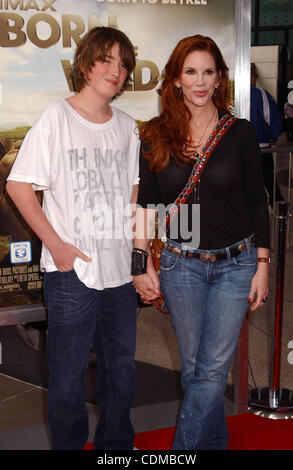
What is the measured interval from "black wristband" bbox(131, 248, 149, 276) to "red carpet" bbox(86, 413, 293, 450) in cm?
89

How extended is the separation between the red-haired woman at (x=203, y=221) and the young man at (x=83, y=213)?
0.09 meters

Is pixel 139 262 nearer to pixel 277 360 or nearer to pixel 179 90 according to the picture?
pixel 179 90

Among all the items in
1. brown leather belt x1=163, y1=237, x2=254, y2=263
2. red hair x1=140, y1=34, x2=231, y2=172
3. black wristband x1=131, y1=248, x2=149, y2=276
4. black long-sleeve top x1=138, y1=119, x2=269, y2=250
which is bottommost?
black wristband x1=131, y1=248, x2=149, y2=276

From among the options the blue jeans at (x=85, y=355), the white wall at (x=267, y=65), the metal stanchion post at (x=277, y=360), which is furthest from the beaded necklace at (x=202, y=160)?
the white wall at (x=267, y=65)

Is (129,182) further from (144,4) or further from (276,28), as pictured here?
(276,28)

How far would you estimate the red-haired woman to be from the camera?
6.55 feet

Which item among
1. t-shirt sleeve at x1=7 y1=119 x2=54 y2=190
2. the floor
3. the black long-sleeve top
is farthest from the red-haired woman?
the floor

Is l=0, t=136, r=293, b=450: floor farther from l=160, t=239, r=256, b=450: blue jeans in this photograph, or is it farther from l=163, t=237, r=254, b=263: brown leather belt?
l=163, t=237, r=254, b=263: brown leather belt

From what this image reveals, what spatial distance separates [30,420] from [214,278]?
4.69 feet

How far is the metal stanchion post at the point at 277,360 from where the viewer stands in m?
2.94

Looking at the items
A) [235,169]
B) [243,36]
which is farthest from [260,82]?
[235,169]

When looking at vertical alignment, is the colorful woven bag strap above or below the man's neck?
below

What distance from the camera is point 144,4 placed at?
250 centimetres

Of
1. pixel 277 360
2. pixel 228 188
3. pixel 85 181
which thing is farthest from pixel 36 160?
pixel 277 360
